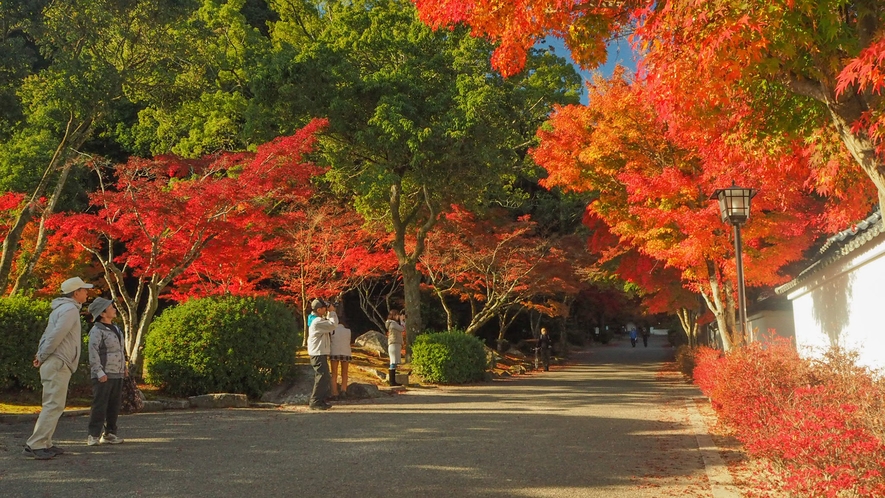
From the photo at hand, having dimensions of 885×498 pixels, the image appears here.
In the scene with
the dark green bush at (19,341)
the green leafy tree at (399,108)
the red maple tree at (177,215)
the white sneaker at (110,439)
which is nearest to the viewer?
the white sneaker at (110,439)

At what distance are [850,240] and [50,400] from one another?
11.1 meters

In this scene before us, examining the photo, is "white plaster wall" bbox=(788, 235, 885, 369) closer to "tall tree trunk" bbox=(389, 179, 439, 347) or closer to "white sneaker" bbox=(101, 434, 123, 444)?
"white sneaker" bbox=(101, 434, 123, 444)

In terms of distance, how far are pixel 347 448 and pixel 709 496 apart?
3755 millimetres

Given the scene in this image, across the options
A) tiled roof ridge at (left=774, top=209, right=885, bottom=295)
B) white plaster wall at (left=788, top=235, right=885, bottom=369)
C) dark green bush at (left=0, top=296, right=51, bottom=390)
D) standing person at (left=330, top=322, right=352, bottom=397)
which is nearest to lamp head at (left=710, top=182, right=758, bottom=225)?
tiled roof ridge at (left=774, top=209, right=885, bottom=295)

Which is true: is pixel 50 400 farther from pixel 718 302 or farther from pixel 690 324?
pixel 690 324

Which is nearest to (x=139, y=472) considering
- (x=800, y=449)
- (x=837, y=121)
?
(x=800, y=449)

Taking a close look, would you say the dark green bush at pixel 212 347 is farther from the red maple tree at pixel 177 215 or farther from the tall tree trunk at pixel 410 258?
the tall tree trunk at pixel 410 258

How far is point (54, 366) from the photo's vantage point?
720 cm

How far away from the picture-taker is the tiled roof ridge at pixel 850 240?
383 inches


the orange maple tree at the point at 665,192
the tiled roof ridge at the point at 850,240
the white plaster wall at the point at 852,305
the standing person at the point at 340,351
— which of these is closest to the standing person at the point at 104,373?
the standing person at the point at 340,351

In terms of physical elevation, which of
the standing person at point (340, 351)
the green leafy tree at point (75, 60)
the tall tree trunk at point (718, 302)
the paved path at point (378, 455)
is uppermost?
the green leafy tree at point (75, 60)

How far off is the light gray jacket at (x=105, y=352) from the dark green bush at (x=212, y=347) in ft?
14.3

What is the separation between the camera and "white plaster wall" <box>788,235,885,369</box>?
10.1 meters

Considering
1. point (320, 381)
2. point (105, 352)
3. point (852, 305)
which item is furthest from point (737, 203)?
point (105, 352)
